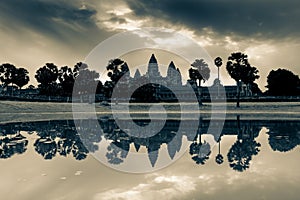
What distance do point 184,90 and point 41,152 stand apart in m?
113

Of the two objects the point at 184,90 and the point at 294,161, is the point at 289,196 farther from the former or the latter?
the point at 184,90

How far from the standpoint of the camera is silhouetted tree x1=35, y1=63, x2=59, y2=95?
93500 mm

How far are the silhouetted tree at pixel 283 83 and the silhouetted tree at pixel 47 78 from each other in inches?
2648

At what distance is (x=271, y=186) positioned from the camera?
9133 mm

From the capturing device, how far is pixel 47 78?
306 ft

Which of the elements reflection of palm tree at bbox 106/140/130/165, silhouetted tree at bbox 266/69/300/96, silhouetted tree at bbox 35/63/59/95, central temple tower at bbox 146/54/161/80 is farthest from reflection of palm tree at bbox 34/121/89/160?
central temple tower at bbox 146/54/161/80

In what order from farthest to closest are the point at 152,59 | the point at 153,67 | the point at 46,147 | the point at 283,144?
the point at 152,59 < the point at 153,67 < the point at 283,144 < the point at 46,147

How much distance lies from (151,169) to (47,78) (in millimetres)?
87359

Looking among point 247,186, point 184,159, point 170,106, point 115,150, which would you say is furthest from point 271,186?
point 170,106

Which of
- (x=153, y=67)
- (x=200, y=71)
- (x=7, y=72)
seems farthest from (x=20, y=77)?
(x=153, y=67)

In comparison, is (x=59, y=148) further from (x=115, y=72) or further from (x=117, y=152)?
(x=115, y=72)

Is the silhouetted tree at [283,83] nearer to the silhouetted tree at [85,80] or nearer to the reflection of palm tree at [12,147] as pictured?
the silhouetted tree at [85,80]

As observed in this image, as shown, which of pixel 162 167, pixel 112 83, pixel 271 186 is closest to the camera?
pixel 271 186

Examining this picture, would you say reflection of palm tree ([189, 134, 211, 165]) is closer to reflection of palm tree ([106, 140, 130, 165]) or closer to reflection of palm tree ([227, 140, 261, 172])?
reflection of palm tree ([227, 140, 261, 172])
